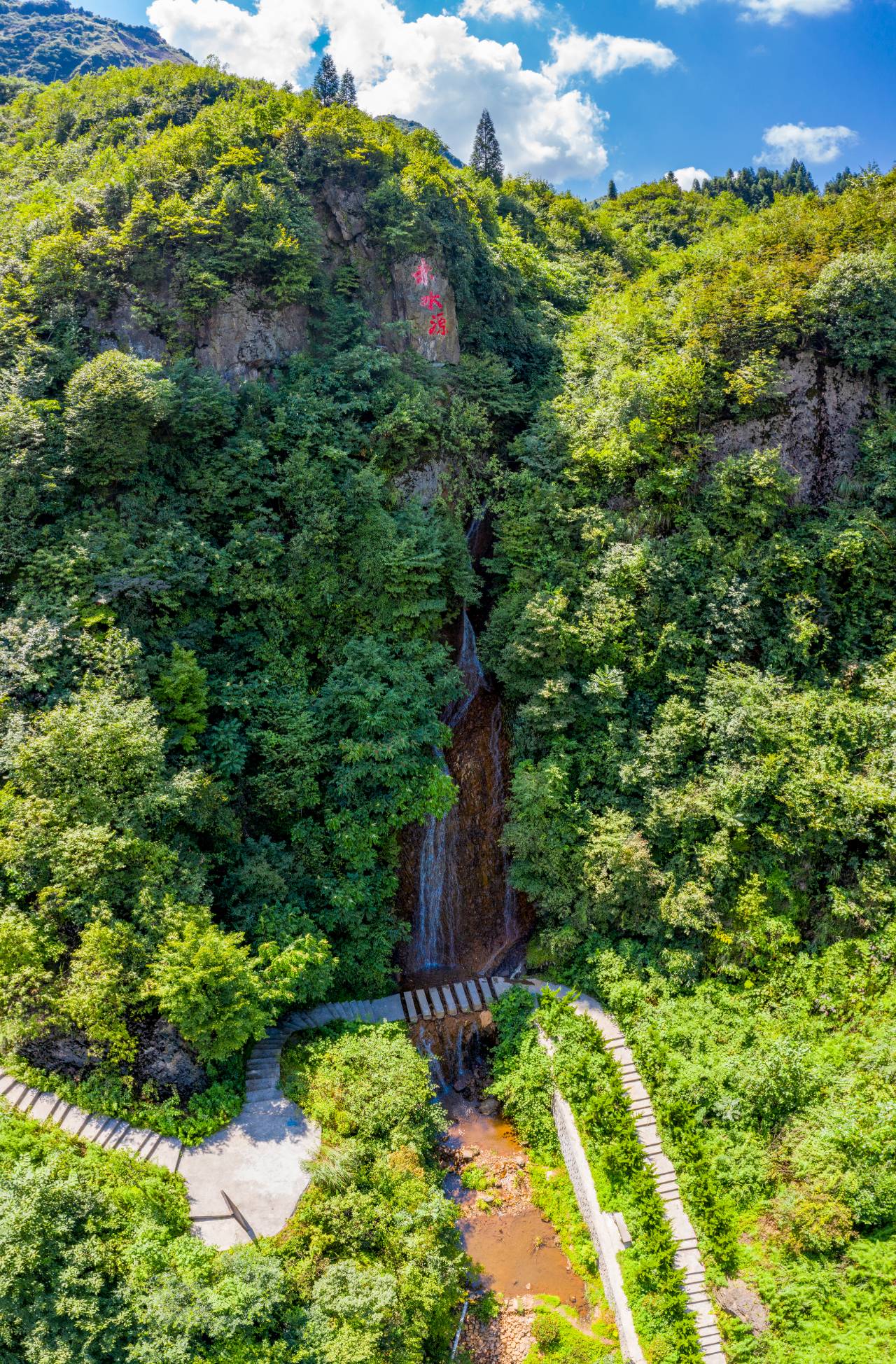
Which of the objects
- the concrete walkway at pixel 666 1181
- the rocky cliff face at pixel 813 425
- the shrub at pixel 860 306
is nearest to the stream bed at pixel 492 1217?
the concrete walkway at pixel 666 1181

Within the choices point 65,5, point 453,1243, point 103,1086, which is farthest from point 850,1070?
point 65,5

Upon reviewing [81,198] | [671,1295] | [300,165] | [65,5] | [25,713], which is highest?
[65,5]

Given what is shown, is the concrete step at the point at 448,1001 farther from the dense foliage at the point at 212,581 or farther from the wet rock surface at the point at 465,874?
the dense foliage at the point at 212,581

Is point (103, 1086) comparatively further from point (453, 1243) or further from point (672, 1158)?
point (672, 1158)

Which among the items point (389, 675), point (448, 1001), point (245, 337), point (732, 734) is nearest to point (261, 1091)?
point (448, 1001)

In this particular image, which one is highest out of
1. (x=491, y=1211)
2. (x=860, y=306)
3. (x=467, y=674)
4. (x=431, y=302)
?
(x=431, y=302)

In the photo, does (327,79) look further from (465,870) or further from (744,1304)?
(744,1304)

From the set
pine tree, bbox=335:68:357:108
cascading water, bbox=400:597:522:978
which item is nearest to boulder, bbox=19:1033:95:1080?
cascading water, bbox=400:597:522:978
